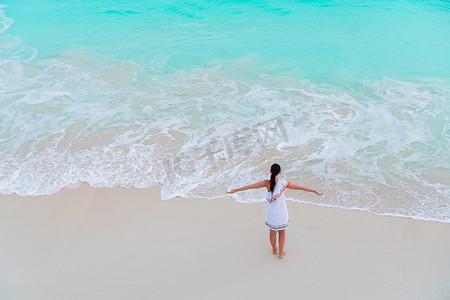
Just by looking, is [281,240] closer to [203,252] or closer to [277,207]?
[277,207]

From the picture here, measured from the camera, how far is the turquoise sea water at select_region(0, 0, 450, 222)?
6.11 m

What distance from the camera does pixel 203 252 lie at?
4.59m

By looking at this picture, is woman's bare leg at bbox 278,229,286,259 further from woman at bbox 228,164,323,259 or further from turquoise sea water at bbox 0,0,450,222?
turquoise sea water at bbox 0,0,450,222

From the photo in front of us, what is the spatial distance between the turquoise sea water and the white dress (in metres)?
1.49

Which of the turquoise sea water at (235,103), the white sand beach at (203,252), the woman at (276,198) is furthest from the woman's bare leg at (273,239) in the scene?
the turquoise sea water at (235,103)

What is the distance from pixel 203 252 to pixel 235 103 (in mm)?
4819

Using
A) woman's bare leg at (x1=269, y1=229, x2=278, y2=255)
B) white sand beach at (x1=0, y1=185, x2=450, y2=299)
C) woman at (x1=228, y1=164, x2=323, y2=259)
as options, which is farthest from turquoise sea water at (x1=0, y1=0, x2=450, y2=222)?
woman at (x1=228, y1=164, x2=323, y2=259)

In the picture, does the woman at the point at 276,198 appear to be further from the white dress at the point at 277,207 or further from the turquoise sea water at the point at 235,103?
the turquoise sea water at the point at 235,103

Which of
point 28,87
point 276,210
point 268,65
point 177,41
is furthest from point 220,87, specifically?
point 276,210

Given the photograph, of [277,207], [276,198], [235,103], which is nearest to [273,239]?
[277,207]

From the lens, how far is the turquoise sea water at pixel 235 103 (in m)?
6.11

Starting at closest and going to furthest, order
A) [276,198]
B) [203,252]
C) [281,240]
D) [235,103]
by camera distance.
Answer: [276,198] → [281,240] → [203,252] → [235,103]

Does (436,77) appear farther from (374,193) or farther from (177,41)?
(177,41)

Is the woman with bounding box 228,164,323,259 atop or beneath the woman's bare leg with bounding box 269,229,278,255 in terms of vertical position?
atop
